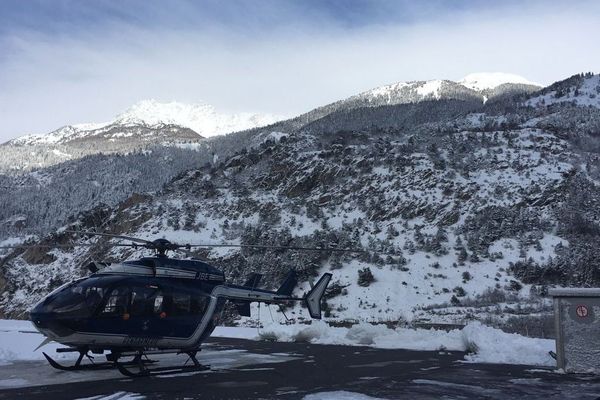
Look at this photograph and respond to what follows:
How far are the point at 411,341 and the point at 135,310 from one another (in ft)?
33.2

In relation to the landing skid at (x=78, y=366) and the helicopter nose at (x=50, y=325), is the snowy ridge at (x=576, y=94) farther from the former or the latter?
the helicopter nose at (x=50, y=325)

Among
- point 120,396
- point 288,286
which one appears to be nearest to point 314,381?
point 120,396

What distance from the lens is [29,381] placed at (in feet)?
36.9

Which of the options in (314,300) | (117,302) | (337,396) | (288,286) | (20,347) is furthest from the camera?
(314,300)

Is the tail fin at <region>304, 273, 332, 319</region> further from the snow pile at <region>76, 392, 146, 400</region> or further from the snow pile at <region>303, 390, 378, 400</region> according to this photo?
the snow pile at <region>76, 392, 146, 400</region>

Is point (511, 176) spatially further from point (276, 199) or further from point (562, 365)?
point (562, 365)

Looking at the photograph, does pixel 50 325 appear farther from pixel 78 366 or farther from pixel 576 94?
pixel 576 94

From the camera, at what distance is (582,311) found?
12273 millimetres

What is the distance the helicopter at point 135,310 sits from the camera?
38.0 ft

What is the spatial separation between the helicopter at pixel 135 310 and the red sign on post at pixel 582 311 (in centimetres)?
864

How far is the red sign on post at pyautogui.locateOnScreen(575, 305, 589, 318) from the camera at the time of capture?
481 inches

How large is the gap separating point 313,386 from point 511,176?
4007 cm

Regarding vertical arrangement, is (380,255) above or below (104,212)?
below

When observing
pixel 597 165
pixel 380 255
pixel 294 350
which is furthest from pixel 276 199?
pixel 294 350
